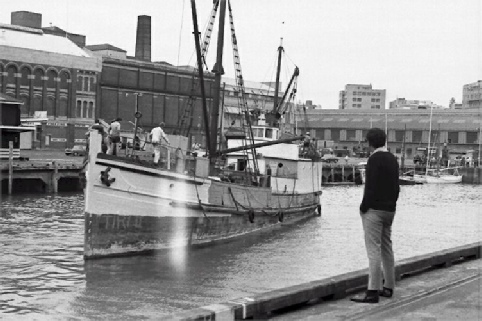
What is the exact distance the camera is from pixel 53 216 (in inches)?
1391

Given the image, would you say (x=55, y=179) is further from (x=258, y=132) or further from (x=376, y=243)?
(x=376, y=243)

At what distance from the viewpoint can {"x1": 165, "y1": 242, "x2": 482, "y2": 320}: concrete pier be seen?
8.98m

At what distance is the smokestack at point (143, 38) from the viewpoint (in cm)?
9956

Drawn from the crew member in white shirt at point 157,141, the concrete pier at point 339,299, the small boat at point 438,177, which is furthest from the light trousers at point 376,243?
the small boat at point 438,177

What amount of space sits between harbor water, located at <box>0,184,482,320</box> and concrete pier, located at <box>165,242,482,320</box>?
16.9 feet

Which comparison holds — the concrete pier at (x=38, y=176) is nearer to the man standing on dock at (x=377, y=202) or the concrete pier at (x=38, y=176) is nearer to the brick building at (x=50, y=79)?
the brick building at (x=50, y=79)

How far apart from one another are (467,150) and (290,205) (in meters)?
102

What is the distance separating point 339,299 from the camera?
10.4 m

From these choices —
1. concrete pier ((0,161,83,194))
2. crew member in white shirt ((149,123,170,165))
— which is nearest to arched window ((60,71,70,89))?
concrete pier ((0,161,83,194))

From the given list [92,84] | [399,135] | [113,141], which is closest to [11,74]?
[92,84]

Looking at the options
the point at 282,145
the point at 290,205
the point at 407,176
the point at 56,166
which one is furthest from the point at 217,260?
the point at 407,176

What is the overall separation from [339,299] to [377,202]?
1528 millimetres

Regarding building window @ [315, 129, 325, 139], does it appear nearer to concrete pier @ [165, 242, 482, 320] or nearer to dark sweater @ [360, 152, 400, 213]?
concrete pier @ [165, 242, 482, 320]

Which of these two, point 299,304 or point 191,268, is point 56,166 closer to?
point 191,268
